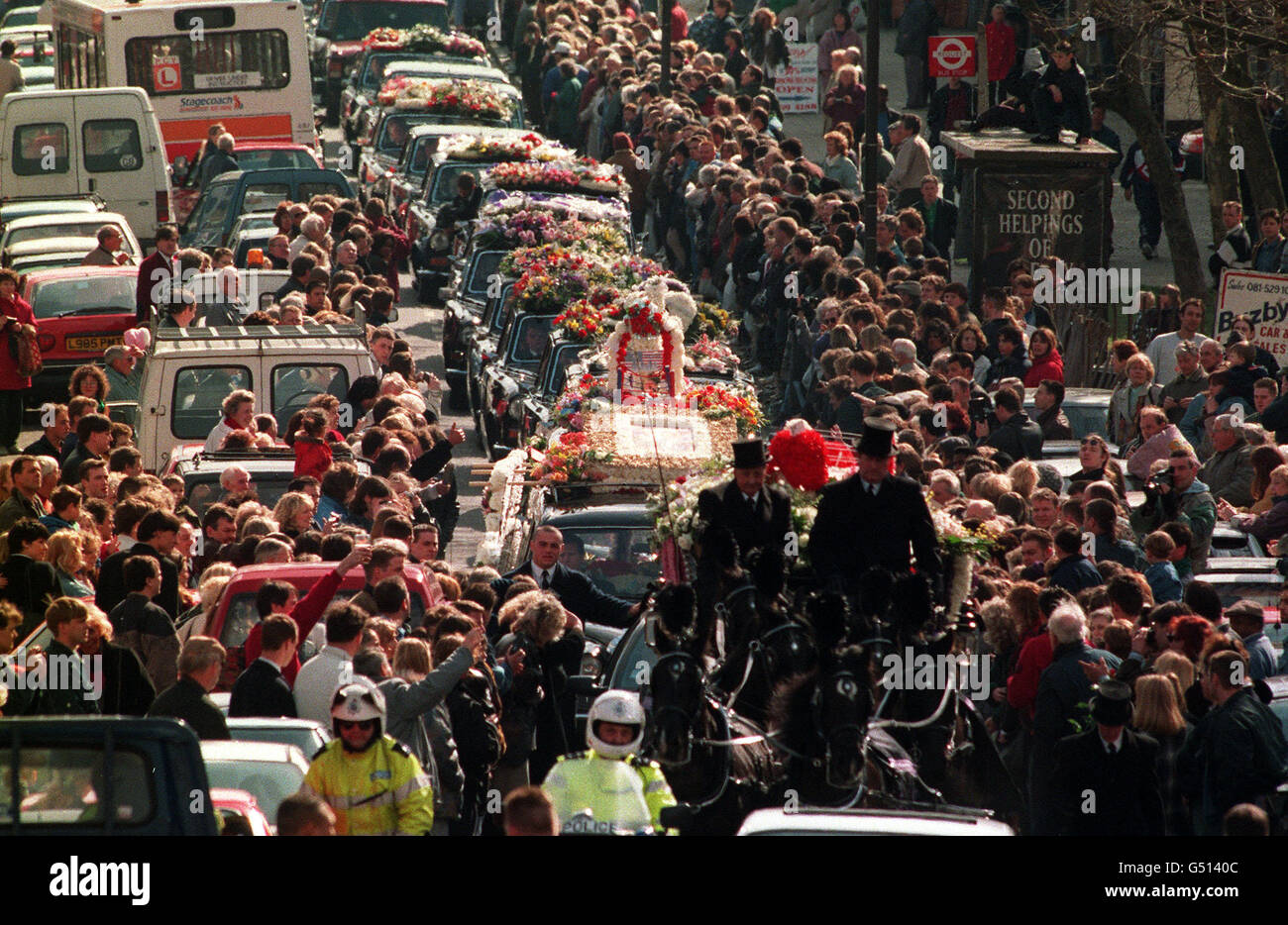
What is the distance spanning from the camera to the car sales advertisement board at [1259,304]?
62.5 feet

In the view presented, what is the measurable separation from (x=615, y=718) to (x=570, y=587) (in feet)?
16.6

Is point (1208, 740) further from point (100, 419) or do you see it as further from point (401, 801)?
point (100, 419)

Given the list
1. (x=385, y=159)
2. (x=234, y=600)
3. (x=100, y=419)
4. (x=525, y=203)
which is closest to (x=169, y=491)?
(x=100, y=419)

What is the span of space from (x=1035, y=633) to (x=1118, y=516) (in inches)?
77.2

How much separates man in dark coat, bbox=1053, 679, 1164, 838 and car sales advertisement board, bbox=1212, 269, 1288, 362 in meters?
9.56

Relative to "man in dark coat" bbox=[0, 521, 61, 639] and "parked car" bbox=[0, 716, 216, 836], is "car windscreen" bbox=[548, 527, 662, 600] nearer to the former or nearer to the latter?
"man in dark coat" bbox=[0, 521, 61, 639]

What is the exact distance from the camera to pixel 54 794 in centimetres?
815

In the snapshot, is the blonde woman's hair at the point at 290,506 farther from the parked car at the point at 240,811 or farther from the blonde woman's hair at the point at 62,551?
the parked car at the point at 240,811

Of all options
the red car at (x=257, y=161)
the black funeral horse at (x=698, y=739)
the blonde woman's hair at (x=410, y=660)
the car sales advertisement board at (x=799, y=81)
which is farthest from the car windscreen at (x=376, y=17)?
the black funeral horse at (x=698, y=739)

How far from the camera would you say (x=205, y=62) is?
3341cm

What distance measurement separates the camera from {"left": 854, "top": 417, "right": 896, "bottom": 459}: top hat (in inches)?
414

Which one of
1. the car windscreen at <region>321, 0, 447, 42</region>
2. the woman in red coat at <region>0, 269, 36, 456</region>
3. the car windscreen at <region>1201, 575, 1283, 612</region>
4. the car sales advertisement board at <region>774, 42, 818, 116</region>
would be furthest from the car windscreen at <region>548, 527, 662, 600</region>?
the car windscreen at <region>321, 0, 447, 42</region>

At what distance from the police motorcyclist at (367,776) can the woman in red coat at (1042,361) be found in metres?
9.93

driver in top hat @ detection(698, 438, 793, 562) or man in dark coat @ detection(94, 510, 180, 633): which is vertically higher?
driver in top hat @ detection(698, 438, 793, 562)
